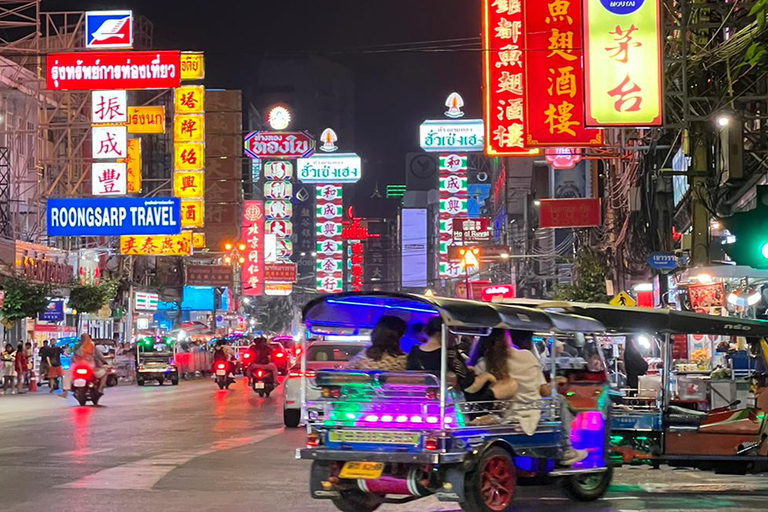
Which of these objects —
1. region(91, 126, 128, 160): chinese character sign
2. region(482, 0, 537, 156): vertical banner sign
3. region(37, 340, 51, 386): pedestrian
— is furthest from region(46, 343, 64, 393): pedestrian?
region(482, 0, 537, 156): vertical banner sign

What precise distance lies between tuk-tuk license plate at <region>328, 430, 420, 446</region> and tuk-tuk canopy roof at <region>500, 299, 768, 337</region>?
3.58 m

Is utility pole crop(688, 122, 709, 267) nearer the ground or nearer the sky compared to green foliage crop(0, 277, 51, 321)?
nearer the sky

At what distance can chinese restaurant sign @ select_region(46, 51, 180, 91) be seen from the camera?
40.4 metres

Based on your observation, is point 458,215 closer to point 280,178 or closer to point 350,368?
point 280,178

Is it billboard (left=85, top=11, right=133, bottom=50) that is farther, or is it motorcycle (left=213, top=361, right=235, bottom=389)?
billboard (left=85, top=11, right=133, bottom=50)

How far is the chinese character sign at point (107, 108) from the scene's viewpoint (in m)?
42.8

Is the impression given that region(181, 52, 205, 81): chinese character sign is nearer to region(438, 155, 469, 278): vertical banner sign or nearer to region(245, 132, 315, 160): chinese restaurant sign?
region(245, 132, 315, 160): chinese restaurant sign

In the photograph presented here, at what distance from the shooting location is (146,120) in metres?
47.0

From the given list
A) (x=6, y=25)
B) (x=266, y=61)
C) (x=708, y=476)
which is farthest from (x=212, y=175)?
(x=266, y=61)

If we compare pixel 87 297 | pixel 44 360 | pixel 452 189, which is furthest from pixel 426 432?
pixel 452 189

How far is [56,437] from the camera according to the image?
1878cm

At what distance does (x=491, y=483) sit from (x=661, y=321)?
398cm

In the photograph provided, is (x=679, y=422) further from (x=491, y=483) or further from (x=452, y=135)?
(x=452, y=135)

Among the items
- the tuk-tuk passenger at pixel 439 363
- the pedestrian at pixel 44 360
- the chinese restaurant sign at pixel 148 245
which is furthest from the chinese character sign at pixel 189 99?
the tuk-tuk passenger at pixel 439 363
